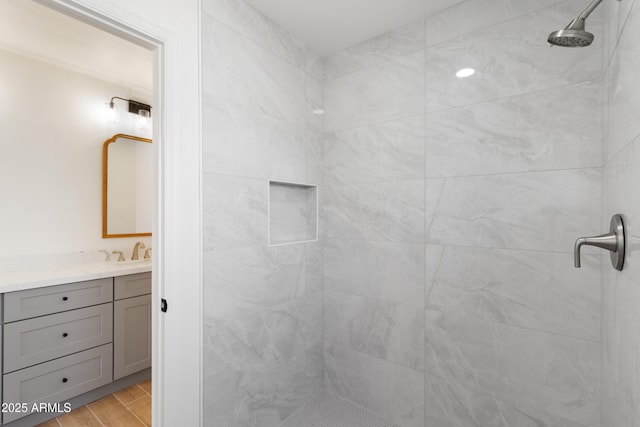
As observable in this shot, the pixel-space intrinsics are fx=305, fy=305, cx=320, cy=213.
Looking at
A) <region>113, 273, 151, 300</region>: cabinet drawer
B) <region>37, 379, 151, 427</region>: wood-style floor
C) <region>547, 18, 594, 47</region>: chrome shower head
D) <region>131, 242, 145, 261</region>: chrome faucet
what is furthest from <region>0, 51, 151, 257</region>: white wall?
<region>547, 18, 594, 47</region>: chrome shower head

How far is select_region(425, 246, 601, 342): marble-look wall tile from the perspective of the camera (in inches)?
50.5

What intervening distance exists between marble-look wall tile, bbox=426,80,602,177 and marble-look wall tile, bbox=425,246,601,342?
1.36ft

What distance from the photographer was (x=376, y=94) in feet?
6.22

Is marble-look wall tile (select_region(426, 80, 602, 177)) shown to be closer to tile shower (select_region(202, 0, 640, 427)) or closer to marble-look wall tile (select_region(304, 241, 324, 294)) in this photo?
tile shower (select_region(202, 0, 640, 427))

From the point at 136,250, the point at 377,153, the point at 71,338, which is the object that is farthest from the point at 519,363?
the point at 136,250

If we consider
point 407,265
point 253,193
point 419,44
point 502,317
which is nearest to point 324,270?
point 407,265

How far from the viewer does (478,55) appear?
1.53 meters

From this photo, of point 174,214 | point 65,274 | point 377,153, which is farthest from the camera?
point 65,274

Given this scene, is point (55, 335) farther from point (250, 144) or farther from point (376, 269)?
point (376, 269)

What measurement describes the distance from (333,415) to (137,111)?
2.82 m

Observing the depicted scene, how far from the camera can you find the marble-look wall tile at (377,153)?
68.4 inches

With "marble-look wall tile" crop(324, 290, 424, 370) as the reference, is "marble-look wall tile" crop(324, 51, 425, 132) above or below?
above

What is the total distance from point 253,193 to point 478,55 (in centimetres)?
134

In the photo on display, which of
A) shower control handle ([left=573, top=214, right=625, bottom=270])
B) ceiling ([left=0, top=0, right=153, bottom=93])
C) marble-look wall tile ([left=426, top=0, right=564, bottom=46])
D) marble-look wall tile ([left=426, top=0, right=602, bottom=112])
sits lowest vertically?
shower control handle ([left=573, top=214, right=625, bottom=270])
